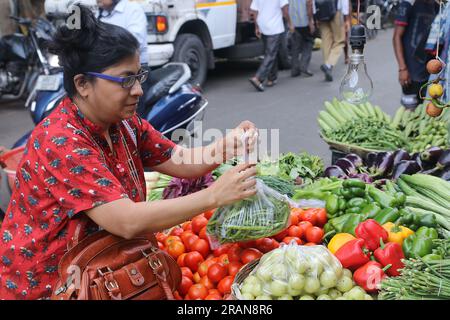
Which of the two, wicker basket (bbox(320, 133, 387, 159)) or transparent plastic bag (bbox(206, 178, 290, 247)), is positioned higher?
transparent plastic bag (bbox(206, 178, 290, 247))

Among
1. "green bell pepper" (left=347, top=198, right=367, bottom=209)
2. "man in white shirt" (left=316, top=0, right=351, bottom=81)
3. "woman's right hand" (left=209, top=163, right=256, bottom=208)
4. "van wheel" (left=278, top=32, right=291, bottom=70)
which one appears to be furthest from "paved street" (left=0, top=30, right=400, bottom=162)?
"woman's right hand" (left=209, top=163, right=256, bottom=208)

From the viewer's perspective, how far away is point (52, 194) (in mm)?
1914

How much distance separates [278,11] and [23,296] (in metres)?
7.39

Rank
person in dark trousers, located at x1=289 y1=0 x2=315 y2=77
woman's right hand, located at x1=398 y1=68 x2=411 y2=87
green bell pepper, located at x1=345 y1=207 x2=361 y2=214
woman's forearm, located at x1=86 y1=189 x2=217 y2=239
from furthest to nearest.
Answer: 1. person in dark trousers, located at x1=289 y1=0 x2=315 y2=77
2. woman's right hand, located at x1=398 y1=68 x2=411 y2=87
3. green bell pepper, located at x1=345 y1=207 x2=361 y2=214
4. woman's forearm, located at x1=86 y1=189 x2=217 y2=239

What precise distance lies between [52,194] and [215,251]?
3.28 ft

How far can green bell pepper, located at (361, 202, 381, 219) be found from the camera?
285 cm

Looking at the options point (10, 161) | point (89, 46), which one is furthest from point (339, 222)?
point (10, 161)

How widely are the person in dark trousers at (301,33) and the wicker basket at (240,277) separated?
7.39 meters

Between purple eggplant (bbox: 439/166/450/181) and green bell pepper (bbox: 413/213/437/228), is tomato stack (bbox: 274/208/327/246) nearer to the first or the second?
green bell pepper (bbox: 413/213/437/228)

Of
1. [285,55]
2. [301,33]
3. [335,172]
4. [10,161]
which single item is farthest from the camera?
[285,55]

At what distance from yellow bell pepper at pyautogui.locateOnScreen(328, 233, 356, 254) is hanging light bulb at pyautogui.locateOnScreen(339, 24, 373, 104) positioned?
77cm

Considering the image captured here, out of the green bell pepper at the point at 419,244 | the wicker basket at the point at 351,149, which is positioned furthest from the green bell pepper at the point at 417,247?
the wicker basket at the point at 351,149

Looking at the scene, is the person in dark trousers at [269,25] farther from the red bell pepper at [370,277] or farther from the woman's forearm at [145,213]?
the woman's forearm at [145,213]

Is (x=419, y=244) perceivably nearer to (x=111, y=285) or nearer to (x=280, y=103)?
(x=111, y=285)
